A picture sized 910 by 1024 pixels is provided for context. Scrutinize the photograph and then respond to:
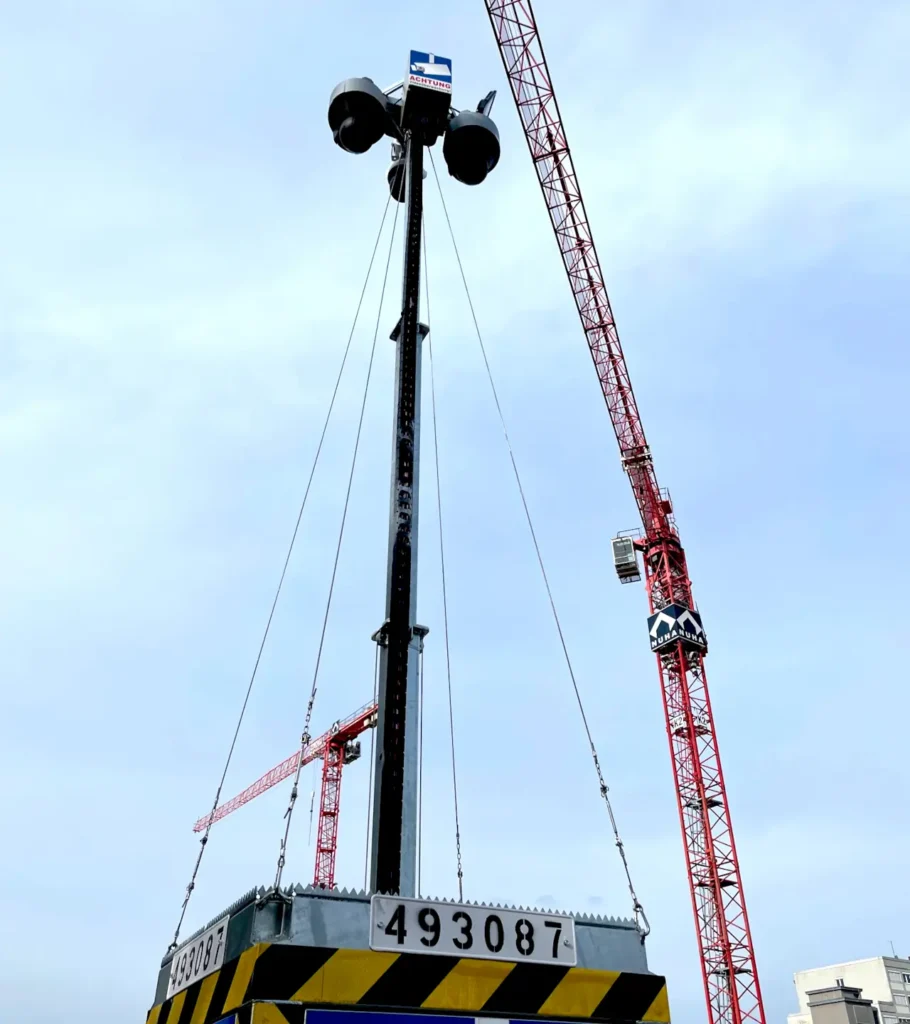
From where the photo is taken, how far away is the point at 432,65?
10.6 meters

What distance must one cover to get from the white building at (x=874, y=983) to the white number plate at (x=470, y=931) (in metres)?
82.7

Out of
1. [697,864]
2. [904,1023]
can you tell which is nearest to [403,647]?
[697,864]

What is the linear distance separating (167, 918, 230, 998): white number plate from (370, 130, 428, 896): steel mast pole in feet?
5.09

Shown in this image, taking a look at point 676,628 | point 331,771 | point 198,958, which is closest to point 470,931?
point 198,958

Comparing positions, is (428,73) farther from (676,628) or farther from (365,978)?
(676,628)

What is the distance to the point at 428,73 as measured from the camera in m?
10.7

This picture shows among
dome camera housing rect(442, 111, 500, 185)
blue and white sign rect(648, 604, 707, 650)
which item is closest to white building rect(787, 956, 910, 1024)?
blue and white sign rect(648, 604, 707, 650)

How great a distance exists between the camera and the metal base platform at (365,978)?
16.7 ft

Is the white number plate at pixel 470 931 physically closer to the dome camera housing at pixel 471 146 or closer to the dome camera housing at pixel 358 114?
the dome camera housing at pixel 471 146

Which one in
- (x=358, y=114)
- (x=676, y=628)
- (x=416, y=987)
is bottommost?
(x=416, y=987)

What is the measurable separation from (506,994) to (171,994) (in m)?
2.44

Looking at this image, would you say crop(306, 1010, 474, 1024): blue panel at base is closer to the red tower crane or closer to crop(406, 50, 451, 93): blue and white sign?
crop(406, 50, 451, 93): blue and white sign

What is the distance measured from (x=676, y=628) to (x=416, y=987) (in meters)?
55.0

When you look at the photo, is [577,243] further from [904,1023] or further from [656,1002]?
[904,1023]
